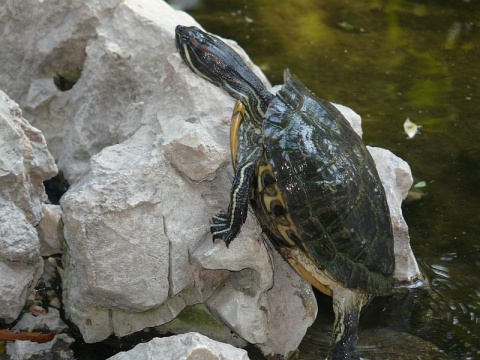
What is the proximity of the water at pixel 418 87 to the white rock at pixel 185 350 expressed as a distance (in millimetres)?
822

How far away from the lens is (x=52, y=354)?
378 cm

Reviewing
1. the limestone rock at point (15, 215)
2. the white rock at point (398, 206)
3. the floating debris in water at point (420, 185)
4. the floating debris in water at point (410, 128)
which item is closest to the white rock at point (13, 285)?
the limestone rock at point (15, 215)

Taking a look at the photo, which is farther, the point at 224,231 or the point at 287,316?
the point at 287,316

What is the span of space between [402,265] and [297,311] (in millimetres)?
806

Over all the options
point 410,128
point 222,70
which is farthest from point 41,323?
point 410,128

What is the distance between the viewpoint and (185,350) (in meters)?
3.11

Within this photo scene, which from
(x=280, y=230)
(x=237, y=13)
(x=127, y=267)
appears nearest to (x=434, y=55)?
(x=237, y=13)

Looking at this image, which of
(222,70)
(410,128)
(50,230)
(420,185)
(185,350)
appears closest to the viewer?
(185,350)

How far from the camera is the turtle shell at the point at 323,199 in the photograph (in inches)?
144

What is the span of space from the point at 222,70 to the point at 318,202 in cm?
101

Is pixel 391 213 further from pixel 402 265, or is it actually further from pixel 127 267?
pixel 127 267

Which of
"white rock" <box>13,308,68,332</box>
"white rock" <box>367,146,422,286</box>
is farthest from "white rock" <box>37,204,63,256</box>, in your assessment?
"white rock" <box>367,146,422,286</box>

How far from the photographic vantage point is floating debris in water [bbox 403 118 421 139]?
558cm

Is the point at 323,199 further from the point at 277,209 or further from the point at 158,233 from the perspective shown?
the point at 158,233
